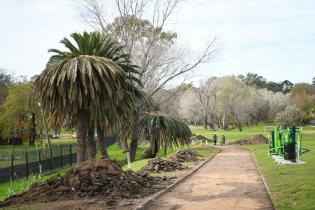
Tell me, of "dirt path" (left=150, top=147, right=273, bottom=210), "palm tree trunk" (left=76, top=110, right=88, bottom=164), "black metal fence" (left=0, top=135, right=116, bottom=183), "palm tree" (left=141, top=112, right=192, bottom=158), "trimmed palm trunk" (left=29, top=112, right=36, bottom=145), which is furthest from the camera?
"trimmed palm trunk" (left=29, top=112, right=36, bottom=145)

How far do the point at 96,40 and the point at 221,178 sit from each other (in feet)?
26.7

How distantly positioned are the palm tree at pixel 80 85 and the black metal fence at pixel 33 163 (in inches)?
221

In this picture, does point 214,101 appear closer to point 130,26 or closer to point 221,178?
point 130,26

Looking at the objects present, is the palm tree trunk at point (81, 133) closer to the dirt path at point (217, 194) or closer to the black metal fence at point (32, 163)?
the dirt path at point (217, 194)

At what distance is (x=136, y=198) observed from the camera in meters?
12.1

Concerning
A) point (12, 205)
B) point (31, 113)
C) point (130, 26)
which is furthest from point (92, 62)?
point (31, 113)

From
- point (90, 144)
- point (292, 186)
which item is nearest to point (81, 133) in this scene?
point (90, 144)

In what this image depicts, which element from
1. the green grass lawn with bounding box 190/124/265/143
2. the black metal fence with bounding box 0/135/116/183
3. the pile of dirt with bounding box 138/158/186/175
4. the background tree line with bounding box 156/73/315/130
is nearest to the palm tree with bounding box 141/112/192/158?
the black metal fence with bounding box 0/135/116/183

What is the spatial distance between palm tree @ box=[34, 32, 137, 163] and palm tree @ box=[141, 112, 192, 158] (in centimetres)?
1333

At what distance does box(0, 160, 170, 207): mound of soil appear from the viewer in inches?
472

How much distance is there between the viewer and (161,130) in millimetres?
33094

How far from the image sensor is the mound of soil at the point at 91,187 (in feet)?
39.3

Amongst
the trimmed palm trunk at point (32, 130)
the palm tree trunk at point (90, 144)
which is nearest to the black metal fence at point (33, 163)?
the palm tree trunk at point (90, 144)

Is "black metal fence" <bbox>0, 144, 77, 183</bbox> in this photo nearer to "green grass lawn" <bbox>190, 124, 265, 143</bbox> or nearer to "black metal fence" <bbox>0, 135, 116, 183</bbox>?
"black metal fence" <bbox>0, 135, 116, 183</bbox>
